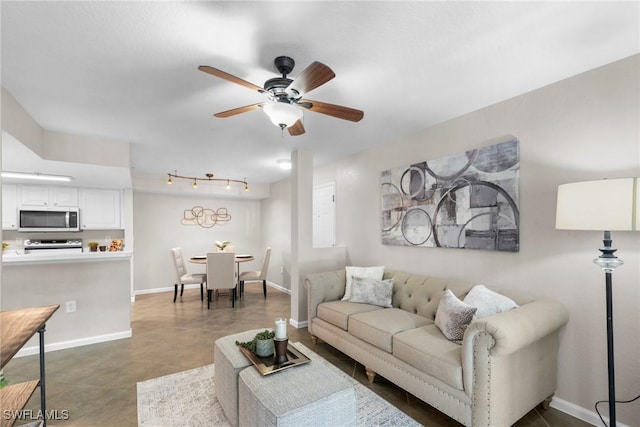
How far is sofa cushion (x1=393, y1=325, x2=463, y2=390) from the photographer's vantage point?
1799mm

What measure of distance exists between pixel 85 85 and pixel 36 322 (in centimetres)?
172

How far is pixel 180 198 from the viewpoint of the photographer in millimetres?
6246

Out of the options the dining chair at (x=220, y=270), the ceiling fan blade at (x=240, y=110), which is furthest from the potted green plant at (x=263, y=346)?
the dining chair at (x=220, y=270)

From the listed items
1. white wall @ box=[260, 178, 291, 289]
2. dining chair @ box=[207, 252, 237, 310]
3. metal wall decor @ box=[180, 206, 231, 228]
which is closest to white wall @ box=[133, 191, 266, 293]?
metal wall decor @ box=[180, 206, 231, 228]

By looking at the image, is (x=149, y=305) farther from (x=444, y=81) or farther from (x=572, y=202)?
(x=572, y=202)

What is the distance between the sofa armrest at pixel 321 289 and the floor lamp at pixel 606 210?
2221 mm

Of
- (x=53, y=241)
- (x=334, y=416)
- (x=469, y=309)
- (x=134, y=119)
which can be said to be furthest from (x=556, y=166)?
(x=53, y=241)

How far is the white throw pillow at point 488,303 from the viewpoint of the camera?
2092 millimetres

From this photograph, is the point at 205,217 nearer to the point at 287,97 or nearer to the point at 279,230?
the point at 279,230

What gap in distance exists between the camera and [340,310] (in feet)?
9.45

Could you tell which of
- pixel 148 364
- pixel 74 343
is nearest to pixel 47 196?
pixel 74 343

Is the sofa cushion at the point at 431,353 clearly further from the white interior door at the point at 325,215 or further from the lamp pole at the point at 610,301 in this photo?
the white interior door at the point at 325,215

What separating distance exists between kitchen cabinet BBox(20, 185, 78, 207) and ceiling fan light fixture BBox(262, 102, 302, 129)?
4.85 meters

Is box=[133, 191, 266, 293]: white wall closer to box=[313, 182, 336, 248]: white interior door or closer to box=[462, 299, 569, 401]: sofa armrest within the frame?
box=[313, 182, 336, 248]: white interior door
